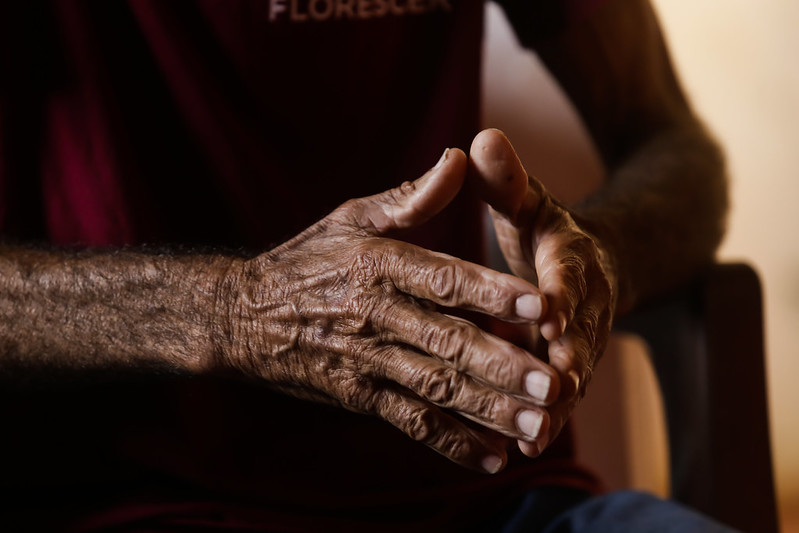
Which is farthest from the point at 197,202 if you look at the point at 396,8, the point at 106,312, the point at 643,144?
the point at 643,144

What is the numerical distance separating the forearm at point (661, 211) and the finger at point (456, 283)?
0.69ft

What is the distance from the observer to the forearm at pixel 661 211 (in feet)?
2.49

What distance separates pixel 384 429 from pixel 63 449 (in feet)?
0.99

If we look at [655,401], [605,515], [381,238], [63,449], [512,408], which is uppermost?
[381,238]

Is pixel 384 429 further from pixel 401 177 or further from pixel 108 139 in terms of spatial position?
pixel 108 139

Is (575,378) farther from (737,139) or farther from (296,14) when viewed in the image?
(737,139)

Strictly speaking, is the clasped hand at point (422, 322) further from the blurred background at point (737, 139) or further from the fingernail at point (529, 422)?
the blurred background at point (737, 139)

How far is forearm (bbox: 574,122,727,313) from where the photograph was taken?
2.49 ft

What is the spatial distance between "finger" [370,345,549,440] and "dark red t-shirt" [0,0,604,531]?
247 mm

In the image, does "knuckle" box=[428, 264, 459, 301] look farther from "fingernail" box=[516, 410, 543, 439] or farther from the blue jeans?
the blue jeans

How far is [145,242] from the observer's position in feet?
2.36

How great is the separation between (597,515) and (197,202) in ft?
1.63

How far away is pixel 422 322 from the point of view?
510 mm

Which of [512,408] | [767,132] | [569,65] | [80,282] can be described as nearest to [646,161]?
[569,65]
